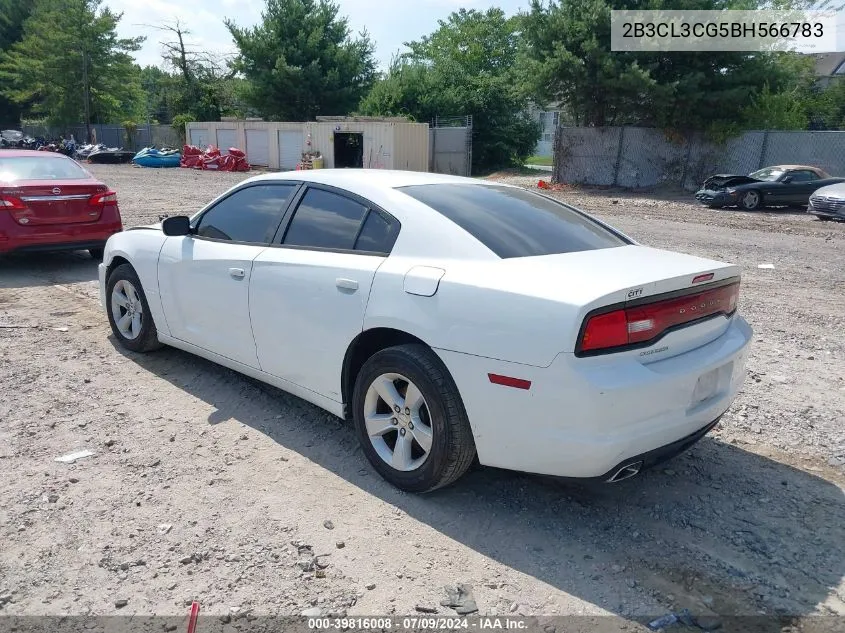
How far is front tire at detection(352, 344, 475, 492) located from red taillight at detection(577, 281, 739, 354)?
70cm

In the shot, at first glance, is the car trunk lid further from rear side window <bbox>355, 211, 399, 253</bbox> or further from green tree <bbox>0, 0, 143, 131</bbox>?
green tree <bbox>0, 0, 143, 131</bbox>

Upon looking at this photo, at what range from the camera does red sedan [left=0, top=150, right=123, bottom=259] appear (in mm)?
7824

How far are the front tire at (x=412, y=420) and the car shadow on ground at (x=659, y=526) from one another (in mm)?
173

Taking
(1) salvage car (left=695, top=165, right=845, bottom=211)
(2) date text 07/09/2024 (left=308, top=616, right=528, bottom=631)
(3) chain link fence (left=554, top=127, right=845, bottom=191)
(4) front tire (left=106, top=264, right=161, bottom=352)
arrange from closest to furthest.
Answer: (2) date text 07/09/2024 (left=308, top=616, right=528, bottom=631) → (4) front tire (left=106, top=264, right=161, bottom=352) → (1) salvage car (left=695, top=165, right=845, bottom=211) → (3) chain link fence (left=554, top=127, right=845, bottom=191)

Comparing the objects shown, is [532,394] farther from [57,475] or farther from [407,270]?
[57,475]

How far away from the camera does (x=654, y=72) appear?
2438cm

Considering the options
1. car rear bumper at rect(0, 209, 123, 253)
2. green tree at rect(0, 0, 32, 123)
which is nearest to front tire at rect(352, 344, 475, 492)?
car rear bumper at rect(0, 209, 123, 253)

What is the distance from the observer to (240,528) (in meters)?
3.11

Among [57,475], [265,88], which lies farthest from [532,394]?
[265,88]

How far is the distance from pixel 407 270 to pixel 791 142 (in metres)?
24.5

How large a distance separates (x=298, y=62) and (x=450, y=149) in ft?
42.0

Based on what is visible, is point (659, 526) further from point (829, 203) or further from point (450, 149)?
point (450, 149)

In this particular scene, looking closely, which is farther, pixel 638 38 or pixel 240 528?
pixel 638 38

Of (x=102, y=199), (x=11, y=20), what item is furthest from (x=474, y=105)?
(x=11, y=20)
